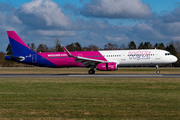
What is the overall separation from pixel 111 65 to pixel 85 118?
2610 centimetres

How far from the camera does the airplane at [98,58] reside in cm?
3556

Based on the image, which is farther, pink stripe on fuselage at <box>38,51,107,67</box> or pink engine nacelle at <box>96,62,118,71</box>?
pink stripe on fuselage at <box>38,51,107,67</box>

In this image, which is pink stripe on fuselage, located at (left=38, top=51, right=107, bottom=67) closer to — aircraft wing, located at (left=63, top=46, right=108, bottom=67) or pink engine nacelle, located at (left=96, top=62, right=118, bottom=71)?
aircraft wing, located at (left=63, top=46, right=108, bottom=67)

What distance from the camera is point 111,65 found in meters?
34.6

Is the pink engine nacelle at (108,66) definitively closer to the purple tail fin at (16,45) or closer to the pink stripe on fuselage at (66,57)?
the pink stripe on fuselage at (66,57)

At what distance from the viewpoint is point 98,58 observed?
120ft

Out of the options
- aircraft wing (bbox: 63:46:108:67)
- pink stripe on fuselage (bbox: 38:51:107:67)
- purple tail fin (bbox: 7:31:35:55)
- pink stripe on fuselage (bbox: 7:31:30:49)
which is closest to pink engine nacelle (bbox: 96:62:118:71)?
aircraft wing (bbox: 63:46:108:67)

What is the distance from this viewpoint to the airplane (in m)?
35.6

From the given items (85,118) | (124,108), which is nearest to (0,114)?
(85,118)

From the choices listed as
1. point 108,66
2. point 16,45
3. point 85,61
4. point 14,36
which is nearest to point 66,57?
point 85,61

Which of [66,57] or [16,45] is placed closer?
[66,57]

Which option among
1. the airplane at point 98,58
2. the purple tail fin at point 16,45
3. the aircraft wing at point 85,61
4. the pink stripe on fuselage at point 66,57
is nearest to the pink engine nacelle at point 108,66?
the airplane at point 98,58

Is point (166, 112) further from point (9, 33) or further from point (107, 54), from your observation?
point (9, 33)

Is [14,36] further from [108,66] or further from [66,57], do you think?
[108,66]
